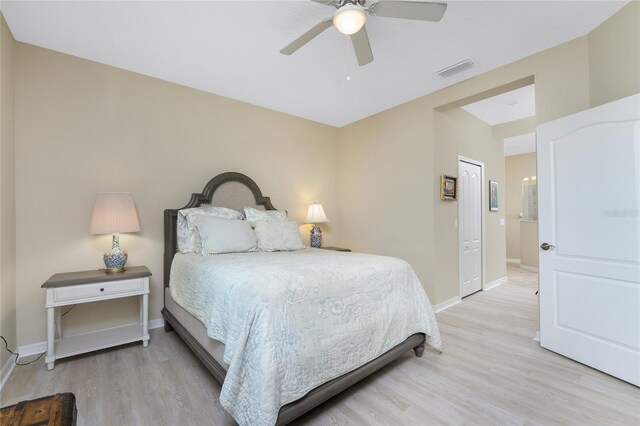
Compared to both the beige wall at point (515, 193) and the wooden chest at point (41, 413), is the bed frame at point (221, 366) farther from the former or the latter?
the beige wall at point (515, 193)

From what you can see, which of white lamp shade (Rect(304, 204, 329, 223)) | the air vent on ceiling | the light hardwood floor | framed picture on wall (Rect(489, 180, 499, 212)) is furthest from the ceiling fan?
framed picture on wall (Rect(489, 180, 499, 212))

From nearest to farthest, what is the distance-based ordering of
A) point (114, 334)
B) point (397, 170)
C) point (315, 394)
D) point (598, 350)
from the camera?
1. point (315, 394)
2. point (598, 350)
3. point (114, 334)
4. point (397, 170)

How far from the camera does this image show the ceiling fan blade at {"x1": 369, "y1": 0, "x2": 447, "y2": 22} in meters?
1.69

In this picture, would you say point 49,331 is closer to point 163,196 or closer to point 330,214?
point 163,196

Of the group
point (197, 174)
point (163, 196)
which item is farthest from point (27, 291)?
point (197, 174)

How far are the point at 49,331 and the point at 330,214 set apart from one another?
3.65 meters

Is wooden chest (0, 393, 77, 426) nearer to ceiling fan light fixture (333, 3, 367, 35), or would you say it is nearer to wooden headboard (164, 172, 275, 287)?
wooden headboard (164, 172, 275, 287)

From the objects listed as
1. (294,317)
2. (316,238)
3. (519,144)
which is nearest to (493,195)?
(519,144)

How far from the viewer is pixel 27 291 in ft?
8.46

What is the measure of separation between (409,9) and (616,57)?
1883 millimetres

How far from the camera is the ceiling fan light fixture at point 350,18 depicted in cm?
174

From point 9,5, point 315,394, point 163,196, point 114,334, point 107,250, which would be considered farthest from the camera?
point 163,196

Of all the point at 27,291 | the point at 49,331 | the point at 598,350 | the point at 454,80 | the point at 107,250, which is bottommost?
the point at 598,350

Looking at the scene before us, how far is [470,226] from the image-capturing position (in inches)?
173
